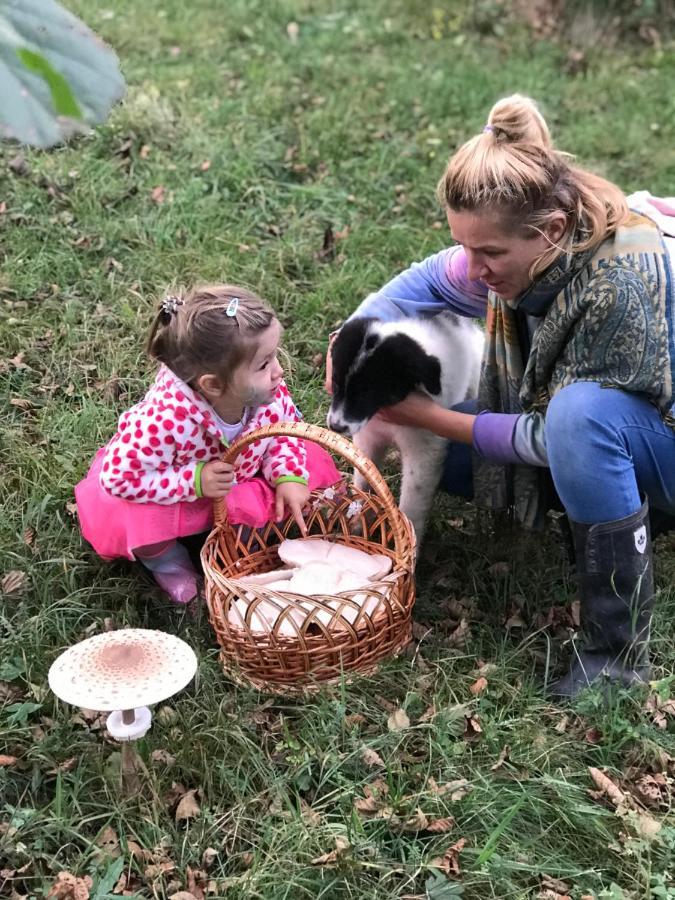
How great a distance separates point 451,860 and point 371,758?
0.31m

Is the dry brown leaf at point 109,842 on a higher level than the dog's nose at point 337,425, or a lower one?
lower

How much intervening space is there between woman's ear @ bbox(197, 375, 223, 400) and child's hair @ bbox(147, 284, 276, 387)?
0.05ft

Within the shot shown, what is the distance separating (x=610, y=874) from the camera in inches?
79.4

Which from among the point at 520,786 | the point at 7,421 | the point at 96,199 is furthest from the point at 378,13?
the point at 520,786

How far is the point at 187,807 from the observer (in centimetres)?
214

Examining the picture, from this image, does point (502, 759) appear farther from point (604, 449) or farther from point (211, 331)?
point (211, 331)

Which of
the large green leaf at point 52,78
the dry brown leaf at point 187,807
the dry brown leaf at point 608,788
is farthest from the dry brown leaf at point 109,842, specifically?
the large green leaf at point 52,78

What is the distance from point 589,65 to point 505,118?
457 centimetres

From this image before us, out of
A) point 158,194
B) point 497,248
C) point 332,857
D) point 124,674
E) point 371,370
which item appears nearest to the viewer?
point 124,674

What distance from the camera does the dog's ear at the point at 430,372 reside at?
261cm

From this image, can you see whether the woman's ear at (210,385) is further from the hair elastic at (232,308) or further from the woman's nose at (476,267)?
the woman's nose at (476,267)

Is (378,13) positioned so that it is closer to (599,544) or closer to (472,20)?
(472,20)

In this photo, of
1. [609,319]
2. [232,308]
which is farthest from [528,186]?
[232,308]

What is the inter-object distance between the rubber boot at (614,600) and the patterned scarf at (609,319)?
321 millimetres
